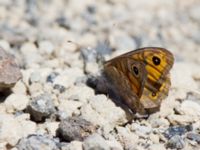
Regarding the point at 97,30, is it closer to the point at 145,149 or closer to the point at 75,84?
the point at 75,84

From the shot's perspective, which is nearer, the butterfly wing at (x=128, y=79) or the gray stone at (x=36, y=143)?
the gray stone at (x=36, y=143)

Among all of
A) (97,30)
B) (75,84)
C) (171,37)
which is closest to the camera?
(75,84)

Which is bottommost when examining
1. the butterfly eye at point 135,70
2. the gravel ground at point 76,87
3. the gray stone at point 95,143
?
the gravel ground at point 76,87

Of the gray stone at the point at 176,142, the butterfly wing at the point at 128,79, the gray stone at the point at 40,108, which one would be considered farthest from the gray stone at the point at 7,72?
the gray stone at the point at 176,142

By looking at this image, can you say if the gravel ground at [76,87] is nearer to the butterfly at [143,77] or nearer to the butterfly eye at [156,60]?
the butterfly at [143,77]

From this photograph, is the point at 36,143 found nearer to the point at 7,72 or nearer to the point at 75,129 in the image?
the point at 75,129

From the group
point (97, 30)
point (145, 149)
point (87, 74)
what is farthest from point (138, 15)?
point (145, 149)
